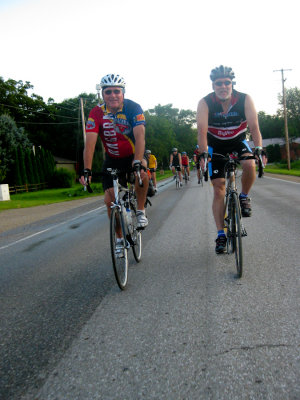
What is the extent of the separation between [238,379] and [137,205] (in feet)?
11.0

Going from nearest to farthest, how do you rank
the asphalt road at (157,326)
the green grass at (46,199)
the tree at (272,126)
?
the asphalt road at (157,326) → the green grass at (46,199) → the tree at (272,126)

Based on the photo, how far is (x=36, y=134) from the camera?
67.4 meters

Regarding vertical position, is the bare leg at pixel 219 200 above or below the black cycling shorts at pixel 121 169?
below

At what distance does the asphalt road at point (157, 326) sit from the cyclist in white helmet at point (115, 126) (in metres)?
1.24

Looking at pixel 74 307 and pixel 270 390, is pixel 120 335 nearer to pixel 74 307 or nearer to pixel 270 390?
pixel 74 307

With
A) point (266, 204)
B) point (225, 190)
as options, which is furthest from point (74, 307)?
point (266, 204)

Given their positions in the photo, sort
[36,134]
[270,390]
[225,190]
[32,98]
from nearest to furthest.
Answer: [270,390], [225,190], [32,98], [36,134]

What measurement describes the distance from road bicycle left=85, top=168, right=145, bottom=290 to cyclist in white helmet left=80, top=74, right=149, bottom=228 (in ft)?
0.65

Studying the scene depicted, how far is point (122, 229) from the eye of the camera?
4.52 meters

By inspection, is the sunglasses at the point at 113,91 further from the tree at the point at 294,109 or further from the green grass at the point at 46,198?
the tree at the point at 294,109

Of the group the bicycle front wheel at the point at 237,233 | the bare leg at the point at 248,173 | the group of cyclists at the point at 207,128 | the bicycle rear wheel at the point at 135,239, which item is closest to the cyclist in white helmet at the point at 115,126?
the group of cyclists at the point at 207,128

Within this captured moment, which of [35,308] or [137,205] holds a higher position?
[137,205]

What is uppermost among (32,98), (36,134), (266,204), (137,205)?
(32,98)

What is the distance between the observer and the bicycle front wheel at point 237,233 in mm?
4156
